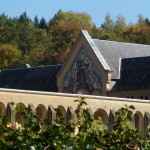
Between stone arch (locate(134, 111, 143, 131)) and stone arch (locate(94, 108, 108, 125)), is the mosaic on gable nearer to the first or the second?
stone arch (locate(134, 111, 143, 131))

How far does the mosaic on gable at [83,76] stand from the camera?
63875 mm

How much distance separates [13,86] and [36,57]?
139 feet

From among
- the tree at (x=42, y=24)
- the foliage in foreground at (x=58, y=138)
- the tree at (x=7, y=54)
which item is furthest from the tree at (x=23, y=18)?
the foliage in foreground at (x=58, y=138)

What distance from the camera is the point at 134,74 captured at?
6231cm

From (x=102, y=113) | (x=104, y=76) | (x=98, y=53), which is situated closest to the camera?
(x=102, y=113)

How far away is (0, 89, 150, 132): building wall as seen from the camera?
157ft

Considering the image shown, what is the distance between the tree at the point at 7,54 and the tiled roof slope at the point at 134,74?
56.1 meters

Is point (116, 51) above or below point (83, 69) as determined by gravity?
above

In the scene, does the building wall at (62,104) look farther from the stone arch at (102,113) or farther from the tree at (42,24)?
the tree at (42,24)

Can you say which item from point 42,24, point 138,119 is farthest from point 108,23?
point 138,119

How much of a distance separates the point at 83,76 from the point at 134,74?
16.7ft

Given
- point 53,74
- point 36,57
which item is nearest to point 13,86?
point 53,74

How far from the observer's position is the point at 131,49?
6769 cm

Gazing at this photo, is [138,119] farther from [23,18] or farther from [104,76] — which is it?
[23,18]
